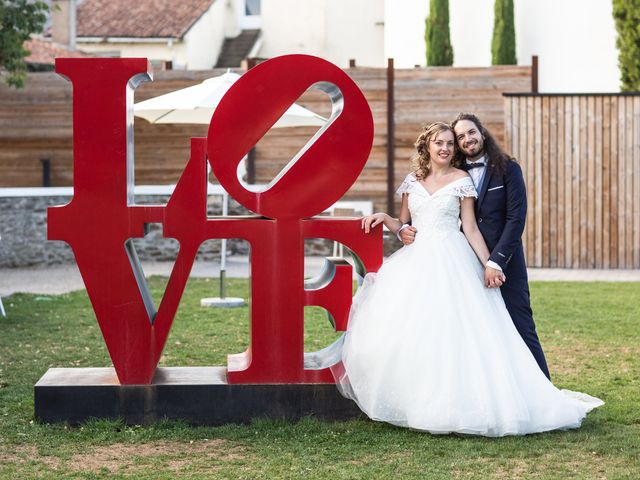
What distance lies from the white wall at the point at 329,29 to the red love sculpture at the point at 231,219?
2182 centimetres

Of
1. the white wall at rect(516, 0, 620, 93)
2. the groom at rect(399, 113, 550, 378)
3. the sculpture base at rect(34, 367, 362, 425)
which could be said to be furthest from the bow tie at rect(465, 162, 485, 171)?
the white wall at rect(516, 0, 620, 93)

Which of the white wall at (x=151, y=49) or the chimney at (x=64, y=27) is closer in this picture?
the chimney at (x=64, y=27)

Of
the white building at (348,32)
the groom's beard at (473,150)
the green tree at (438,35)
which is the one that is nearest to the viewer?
the groom's beard at (473,150)

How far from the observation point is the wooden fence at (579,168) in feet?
49.1

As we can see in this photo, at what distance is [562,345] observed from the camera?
29.5ft

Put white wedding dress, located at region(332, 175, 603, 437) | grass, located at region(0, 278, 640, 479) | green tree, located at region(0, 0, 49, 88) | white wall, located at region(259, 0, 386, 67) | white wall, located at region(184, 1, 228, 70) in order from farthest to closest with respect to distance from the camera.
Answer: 1. white wall, located at region(259, 0, 386, 67)
2. white wall, located at region(184, 1, 228, 70)
3. green tree, located at region(0, 0, 49, 88)
4. white wedding dress, located at region(332, 175, 603, 437)
5. grass, located at region(0, 278, 640, 479)

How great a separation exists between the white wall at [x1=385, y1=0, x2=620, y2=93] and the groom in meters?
11.1

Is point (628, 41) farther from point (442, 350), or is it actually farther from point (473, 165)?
point (442, 350)

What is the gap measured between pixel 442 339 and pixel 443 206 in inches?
29.9

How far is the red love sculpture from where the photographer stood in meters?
6.12

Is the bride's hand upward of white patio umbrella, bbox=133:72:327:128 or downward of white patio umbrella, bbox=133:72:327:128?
downward

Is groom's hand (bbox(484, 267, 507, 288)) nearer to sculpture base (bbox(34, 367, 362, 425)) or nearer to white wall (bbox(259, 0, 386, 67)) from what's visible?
sculpture base (bbox(34, 367, 362, 425))

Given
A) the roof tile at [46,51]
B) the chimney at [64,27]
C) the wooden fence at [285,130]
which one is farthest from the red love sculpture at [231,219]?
the chimney at [64,27]

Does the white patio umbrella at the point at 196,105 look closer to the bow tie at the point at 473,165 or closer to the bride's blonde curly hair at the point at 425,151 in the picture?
the bride's blonde curly hair at the point at 425,151
